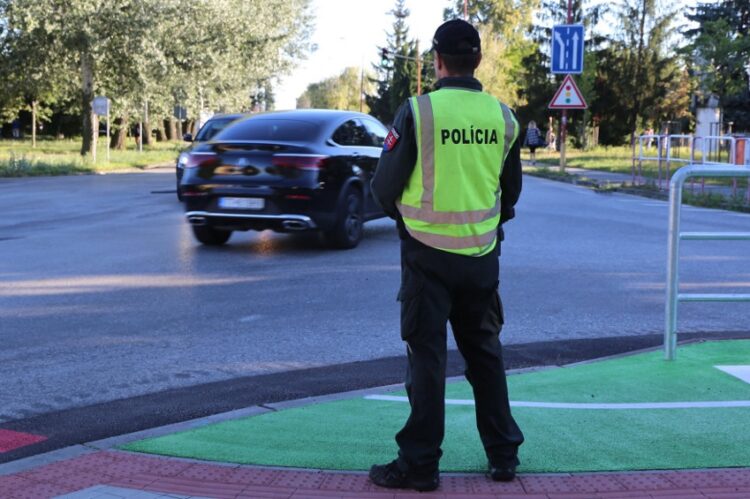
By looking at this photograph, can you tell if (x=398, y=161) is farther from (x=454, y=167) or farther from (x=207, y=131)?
(x=207, y=131)

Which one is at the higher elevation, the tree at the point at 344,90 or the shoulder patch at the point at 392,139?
the tree at the point at 344,90

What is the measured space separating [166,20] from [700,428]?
119ft

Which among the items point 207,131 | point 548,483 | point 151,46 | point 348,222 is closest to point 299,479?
point 548,483

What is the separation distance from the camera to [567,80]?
91.1ft

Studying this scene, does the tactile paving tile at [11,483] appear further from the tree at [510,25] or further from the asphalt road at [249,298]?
the tree at [510,25]

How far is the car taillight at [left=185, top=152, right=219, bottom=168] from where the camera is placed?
1211 cm

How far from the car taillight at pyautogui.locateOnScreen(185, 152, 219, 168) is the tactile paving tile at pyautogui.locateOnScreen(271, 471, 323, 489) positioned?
27.1 feet

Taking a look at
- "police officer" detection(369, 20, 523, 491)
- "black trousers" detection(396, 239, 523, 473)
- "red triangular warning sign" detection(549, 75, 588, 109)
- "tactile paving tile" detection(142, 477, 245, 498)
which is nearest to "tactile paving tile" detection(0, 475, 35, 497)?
"tactile paving tile" detection(142, 477, 245, 498)

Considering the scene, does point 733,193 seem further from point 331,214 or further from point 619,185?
point 331,214

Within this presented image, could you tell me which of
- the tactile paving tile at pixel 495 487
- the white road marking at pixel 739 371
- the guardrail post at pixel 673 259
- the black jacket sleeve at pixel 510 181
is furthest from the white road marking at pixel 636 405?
the black jacket sleeve at pixel 510 181

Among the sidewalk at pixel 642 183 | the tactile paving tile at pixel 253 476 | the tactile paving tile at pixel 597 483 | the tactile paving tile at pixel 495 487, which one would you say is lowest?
the tactile paving tile at pixel 253 476

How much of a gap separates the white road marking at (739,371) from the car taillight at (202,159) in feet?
24.4

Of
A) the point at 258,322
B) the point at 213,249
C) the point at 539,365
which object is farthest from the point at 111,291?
the point at 539,365

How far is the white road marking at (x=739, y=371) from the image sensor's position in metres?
5.91
